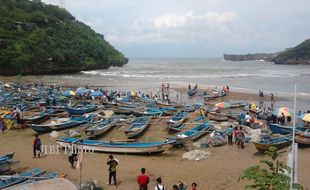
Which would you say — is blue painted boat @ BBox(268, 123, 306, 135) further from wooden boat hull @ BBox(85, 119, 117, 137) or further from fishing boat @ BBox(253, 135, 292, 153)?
wooden boat hull @ BBox(85, 119, 117, 137)

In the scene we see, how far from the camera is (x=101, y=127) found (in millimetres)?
24125

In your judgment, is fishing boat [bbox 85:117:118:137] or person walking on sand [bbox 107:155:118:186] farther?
fishing boat [bbox 85:117:118:137]

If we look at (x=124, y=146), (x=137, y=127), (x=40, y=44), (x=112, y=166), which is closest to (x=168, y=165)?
(x=124, y=146)

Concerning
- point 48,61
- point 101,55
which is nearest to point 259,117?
point 48,61

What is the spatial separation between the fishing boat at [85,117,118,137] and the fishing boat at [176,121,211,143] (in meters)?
5.03

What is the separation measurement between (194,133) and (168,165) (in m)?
5.18

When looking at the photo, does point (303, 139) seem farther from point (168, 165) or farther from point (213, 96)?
point (213, 96)

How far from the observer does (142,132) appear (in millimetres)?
24688

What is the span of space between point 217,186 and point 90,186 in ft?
17.0

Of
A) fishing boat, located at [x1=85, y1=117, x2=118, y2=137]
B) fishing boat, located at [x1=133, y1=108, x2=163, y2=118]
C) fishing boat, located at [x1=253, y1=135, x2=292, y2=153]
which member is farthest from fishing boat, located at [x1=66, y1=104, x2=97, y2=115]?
fishing boat, located at [x1=253, y1=135, x2=292, y2=153]

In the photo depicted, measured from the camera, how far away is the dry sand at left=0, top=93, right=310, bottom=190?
625 inches

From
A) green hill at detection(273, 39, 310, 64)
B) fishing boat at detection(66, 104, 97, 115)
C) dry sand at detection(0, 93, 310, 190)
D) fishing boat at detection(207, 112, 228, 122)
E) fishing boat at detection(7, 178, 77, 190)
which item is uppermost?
green hill at detection(273, 39, 310, 64)

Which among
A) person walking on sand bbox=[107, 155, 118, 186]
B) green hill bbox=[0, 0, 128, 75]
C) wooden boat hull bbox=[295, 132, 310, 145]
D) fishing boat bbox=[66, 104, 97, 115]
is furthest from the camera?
green hill bbox=[0, 0, 128, 75]

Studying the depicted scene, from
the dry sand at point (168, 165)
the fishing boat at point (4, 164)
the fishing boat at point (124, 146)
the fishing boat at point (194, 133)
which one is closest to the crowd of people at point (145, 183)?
the dry sand at point (168, 165)
